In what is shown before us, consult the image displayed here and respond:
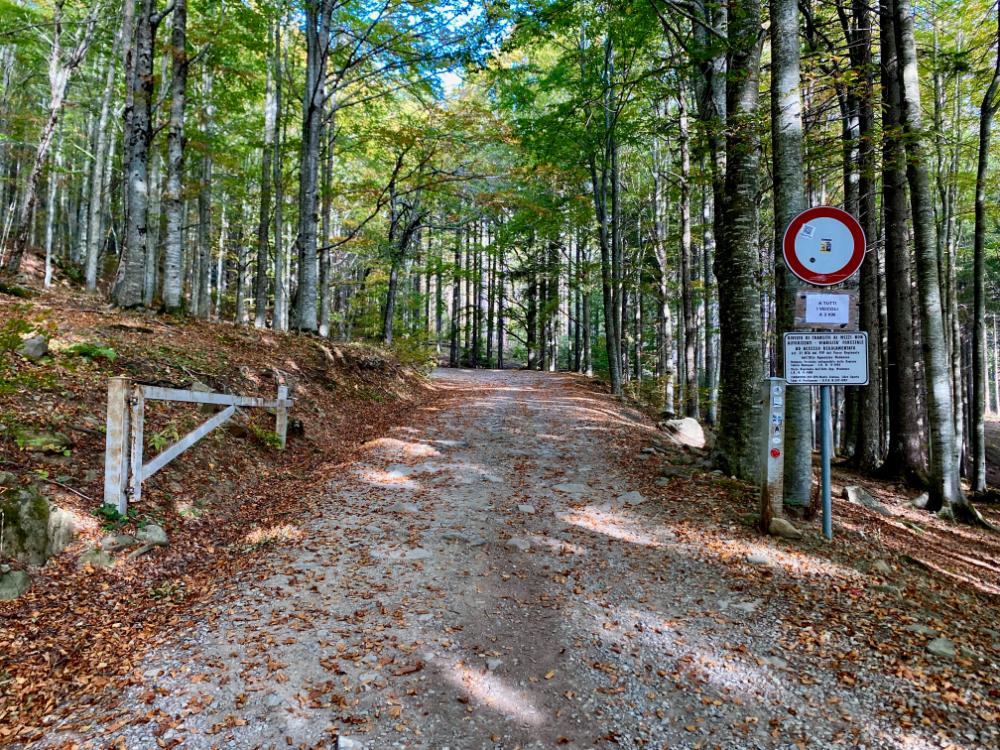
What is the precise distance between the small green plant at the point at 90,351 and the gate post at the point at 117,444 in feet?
8.36

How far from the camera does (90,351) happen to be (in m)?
6.24

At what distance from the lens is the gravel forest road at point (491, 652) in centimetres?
266

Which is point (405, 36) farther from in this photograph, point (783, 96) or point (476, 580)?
point (476, 580)

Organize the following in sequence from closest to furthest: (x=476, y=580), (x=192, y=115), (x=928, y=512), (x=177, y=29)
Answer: (x=476, y=580) < (x=928, y=512) < (x=177, y=29) < (x=192, y=115)

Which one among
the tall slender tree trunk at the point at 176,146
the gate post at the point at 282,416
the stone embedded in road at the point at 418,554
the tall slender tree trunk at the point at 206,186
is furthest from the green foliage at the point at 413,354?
the stone embedded in road at the point at 418,554

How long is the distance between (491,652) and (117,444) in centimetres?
355

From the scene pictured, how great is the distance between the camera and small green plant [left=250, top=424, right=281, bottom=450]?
24.5 ft

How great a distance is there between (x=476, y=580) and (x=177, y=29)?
1147cm

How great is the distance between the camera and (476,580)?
4320 mm

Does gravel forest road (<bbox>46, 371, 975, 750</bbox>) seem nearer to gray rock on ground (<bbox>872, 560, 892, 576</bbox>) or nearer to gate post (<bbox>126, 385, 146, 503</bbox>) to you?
gray rock on ground (<bbox>872, 560, 892, 576</bbox>)

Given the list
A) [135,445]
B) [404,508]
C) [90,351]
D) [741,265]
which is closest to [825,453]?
[741,265]

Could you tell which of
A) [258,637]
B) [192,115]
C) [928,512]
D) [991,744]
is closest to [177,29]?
[192,115]

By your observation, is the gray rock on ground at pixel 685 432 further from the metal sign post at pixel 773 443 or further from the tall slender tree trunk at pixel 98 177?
the tall slender tree trunk at pixel 98 177

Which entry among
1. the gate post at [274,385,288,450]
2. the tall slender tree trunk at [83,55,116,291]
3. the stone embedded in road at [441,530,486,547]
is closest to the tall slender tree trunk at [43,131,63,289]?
the tall slender tree trunk at [83,55,116,291]
